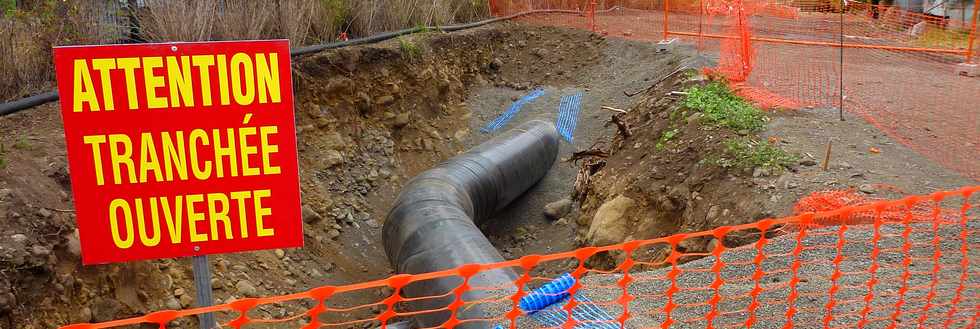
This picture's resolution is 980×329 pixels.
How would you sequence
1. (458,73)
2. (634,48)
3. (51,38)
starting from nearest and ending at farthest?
(51,38)
(458,73)
(634,48)

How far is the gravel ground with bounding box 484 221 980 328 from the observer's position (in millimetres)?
3428

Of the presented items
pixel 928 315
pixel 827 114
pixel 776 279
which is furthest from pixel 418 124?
pixel 928 315

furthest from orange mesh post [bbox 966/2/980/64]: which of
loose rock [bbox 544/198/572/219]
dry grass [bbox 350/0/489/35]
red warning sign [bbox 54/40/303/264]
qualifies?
red warning sign [bbox 54/40/303/264]

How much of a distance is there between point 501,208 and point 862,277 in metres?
4.64

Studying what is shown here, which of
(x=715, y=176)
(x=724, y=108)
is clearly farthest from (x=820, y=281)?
(x=724, y=108)

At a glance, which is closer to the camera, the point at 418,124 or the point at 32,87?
the point at 32,87

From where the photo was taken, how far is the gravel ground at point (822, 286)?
3.43 metres

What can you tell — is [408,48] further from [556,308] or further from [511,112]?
[556,308]

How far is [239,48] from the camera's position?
2.46m

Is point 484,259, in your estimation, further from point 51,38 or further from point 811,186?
point 51,38


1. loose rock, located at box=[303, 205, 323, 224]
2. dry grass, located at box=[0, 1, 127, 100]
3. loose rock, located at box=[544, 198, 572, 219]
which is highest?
dry grass, located at box=[0, 1, 127, 100]

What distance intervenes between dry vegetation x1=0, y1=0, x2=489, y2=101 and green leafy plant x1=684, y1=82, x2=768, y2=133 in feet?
14.6

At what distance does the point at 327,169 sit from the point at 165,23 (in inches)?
88.2

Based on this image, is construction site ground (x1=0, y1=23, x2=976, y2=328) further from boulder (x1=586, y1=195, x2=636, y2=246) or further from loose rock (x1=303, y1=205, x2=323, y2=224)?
boulder (x1=586, y1=195, x2=636, y2=246)
